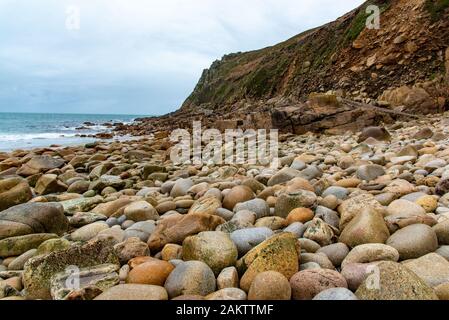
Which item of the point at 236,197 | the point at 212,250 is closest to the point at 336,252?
the point at 212,250

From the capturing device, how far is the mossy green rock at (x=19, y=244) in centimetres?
323

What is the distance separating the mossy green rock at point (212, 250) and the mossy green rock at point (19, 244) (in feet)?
4.92

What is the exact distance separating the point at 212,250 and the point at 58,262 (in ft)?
3.46

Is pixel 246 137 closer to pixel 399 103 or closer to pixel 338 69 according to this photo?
pixel 399 103

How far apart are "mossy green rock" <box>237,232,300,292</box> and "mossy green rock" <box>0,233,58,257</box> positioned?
1963 millimetres

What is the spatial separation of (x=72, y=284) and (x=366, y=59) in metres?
16.3

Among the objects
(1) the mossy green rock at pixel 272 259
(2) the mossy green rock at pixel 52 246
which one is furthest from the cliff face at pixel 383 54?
(2) the mossy green rock at pixel 52 246

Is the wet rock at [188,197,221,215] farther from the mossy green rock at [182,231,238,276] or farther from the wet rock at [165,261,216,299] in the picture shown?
the wet rock at [165,261,216,299]

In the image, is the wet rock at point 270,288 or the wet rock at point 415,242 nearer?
the wet rock at point 270,288

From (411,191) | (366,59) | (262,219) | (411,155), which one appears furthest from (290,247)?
(366,59)

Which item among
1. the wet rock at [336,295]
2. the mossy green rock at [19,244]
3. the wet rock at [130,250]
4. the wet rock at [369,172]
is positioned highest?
the wet rock at [369,172]

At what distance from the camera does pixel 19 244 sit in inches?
129

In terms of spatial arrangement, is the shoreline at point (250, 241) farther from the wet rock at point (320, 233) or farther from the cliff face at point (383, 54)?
the cliff face at point (383, 54)

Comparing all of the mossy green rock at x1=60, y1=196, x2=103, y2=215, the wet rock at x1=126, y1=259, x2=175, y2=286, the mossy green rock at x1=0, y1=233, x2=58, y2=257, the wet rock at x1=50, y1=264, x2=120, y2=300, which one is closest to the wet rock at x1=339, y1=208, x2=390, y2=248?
the wet rock at x1=126, y1=259, x2=175, y2=286
